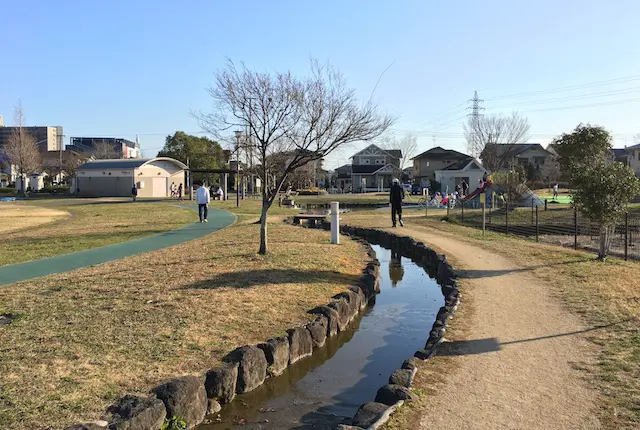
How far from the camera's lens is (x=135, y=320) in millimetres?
6293

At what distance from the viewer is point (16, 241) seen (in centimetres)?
1437

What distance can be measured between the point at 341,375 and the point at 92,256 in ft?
25.4

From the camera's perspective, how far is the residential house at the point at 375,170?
73812 mm

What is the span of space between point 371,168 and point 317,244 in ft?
218

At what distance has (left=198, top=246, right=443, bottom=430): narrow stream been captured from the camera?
4.83 m

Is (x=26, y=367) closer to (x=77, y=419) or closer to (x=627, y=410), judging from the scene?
(x=77, y=419)

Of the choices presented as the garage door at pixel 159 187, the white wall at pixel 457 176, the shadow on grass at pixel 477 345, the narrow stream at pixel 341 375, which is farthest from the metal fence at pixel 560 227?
the garage door at pixel 159 187

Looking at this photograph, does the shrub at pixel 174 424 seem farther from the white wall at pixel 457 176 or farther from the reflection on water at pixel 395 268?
the white wall at pixel 457 176

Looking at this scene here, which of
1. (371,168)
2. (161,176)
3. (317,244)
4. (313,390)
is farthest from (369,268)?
(371,168)

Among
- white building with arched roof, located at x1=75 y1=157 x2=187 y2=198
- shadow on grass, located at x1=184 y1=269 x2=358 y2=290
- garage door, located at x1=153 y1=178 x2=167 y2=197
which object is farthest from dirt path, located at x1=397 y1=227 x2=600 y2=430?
garage door, located at x1=153 y1=178 x2=167 y2=197

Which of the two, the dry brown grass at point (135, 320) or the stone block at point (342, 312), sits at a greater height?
the dry brown grass at point (135, 320)

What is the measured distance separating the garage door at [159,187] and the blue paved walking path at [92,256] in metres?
32.6

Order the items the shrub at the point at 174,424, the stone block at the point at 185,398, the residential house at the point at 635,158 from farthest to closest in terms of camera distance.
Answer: the residential house at the point at 635,158
the stone block at the point at 185,398
the shrub at the point at 174,424

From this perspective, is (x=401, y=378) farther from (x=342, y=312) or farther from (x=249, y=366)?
(x=342, y=312)
